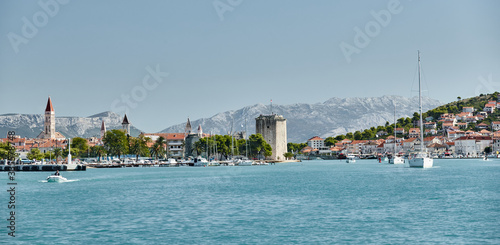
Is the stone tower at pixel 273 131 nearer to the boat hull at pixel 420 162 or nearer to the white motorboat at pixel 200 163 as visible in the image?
the white motorboat at pixel 200 163

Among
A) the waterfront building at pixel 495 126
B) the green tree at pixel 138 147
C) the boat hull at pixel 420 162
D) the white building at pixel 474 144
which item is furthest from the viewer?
the waterfront building at pixel 495 126

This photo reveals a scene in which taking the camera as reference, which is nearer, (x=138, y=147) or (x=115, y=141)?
(x=115, y=141)

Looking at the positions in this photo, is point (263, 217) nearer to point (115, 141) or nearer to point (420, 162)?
point (420, 162)

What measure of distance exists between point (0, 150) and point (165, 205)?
77.5 meters

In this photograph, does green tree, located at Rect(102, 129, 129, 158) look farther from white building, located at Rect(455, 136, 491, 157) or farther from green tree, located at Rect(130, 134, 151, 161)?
white building, located at Rect(455, 136, 491, 157)

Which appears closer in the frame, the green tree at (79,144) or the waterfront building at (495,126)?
the green tree at (79,144)

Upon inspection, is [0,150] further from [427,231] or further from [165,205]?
[427,231]

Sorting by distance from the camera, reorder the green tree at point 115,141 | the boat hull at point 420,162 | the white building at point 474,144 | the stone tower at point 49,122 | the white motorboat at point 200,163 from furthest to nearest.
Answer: the white building at point 474,144, the stone tower at point 49,122, the green tree at point 115,141, the white motorboat at point 200,163, the boat hull at point 420,162

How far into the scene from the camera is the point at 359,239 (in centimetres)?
2022

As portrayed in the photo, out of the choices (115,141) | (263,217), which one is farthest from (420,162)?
(115,141)

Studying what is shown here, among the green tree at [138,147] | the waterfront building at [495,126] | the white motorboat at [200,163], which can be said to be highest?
the waterfront building at [495,126]

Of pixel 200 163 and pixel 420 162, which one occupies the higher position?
pixel 420 162

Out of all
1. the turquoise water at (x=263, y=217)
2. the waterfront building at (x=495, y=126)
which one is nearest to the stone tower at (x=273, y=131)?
the turquoise water at (x=263, y=217)

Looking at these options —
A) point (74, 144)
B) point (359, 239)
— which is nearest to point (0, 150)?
point (74, 144)
